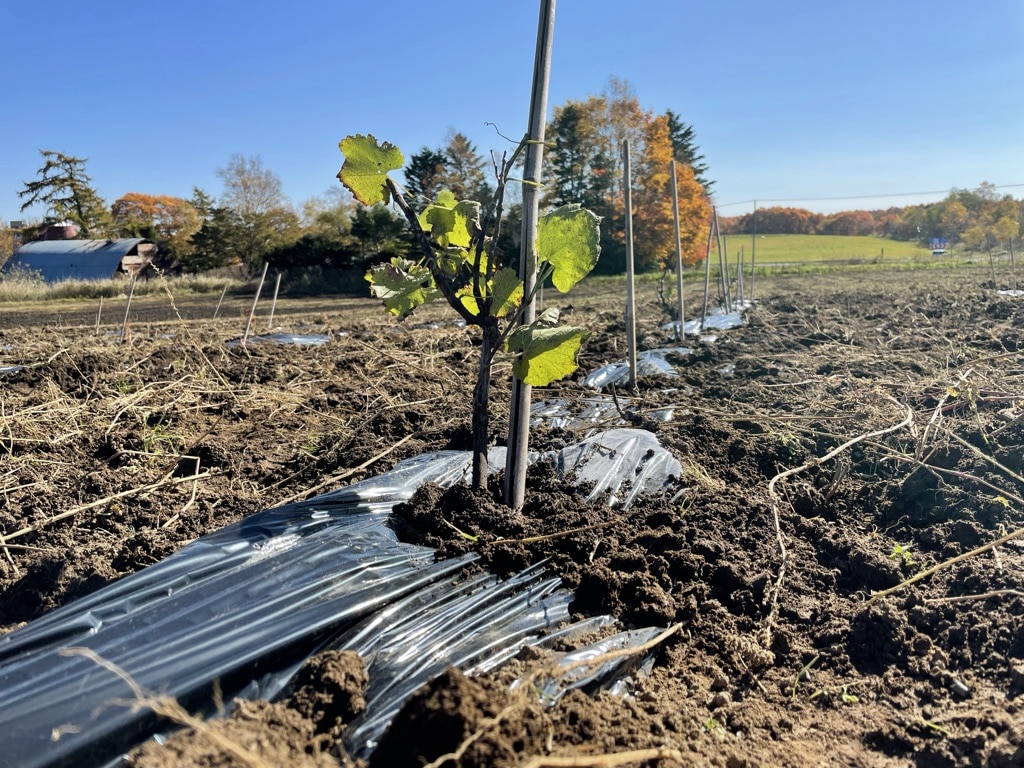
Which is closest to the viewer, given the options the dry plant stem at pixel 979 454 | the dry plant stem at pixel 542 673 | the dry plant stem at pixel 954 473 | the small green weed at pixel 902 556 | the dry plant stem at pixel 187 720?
the dry plant stem at pixel 187 720

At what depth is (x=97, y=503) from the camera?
10.7ft

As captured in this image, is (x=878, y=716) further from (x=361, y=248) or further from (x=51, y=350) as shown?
(x=361, y=248)

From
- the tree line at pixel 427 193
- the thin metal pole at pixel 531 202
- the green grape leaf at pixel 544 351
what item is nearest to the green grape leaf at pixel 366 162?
the thin metal pole at pixel 531 202

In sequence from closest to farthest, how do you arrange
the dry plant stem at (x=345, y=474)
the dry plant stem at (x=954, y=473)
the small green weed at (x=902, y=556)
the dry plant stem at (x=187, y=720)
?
the dry plant stem at (x=187, y=720), the small green weed at (x=902, y=556), the dry plant stem at (x=954, y=473), the dry plant stem at (x=345, y=474)

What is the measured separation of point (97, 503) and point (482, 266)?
7.65 ft

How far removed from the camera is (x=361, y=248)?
26828 mm

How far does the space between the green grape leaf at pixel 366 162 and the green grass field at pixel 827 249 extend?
1216 inches

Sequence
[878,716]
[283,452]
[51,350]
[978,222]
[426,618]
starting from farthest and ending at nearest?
[978,222] < [51,350] < [283,452] < [426,618] < [878,716]

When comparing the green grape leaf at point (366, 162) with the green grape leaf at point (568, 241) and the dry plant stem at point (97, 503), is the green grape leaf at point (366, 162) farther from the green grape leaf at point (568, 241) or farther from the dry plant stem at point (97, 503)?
the dry plant stem at point (97, 503)

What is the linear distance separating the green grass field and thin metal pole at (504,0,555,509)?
99.9ft

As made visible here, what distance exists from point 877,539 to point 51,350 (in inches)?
311

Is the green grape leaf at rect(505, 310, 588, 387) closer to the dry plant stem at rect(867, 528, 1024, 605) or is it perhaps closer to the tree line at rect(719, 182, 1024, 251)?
the dry plant stem at rect(867, 528, 1024, 605)

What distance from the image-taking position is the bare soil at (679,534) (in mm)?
1610

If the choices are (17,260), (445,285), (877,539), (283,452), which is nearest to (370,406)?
(283,452)
